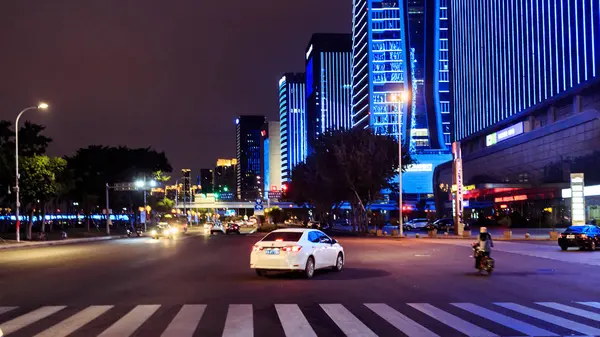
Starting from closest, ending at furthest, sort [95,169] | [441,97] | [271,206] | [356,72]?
[95,169], [271,206], [441,97], [356,72]

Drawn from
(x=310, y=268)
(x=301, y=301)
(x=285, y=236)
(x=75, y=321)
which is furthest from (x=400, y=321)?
(x=285, y=236)

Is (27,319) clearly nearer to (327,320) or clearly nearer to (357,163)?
(327,320)

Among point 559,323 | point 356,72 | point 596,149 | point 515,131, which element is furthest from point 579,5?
point 356,72

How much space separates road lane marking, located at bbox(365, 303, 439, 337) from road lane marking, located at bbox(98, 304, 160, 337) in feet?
14.7

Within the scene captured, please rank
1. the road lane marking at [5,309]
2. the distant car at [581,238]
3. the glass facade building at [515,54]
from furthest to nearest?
1. the glass facade building at [515,54]
2. the distant car at [581,238]
3. the road lane marking at [5,309]

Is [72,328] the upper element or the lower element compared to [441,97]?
lower

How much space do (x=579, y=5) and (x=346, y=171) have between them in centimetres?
5182

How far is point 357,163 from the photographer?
61188 mm

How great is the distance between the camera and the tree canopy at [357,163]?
202ft

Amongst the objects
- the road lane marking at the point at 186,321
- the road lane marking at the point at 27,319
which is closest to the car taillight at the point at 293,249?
the road lane marking at the point at 186,321

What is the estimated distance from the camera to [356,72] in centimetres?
19125

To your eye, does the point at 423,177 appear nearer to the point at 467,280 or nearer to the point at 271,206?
the point at 271,206

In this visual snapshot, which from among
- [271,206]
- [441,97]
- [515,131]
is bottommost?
[271,206]

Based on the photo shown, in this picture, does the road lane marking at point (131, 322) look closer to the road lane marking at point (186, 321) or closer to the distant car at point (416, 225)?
the road lane marking at point (186, 321)
